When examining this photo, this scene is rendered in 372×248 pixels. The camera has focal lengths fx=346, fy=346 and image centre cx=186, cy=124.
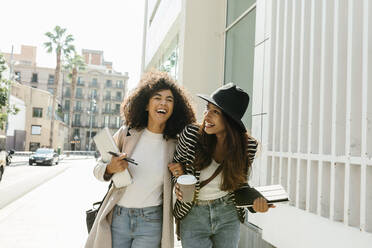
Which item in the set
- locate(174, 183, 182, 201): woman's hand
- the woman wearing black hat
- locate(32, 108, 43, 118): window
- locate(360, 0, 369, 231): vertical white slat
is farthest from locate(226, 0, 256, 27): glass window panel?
locate(32, 108, 43, 118): window

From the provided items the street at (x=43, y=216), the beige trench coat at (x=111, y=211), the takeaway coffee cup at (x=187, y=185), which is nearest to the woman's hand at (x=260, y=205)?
the takeaway coffee cup at (x=187, y=185)

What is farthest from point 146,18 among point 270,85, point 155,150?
point 155,150

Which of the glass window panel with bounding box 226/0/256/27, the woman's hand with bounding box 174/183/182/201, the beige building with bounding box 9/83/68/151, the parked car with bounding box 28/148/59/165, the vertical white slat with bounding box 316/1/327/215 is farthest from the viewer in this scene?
the beige building with bounding box 9/83/68/151

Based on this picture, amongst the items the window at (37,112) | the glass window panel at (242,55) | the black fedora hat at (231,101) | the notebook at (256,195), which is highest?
the window at (37,112)

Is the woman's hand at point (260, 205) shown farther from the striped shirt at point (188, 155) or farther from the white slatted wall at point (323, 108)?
the white slatted wall at point (323, 108)

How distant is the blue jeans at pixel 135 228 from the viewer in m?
2.48

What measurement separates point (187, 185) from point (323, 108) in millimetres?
1645

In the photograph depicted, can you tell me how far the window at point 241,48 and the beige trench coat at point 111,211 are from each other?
10.9 ft

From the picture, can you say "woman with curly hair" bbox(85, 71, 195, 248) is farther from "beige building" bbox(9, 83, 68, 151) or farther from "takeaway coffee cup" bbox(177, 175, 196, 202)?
"beige building" bbox(9, 83, 68, 151)

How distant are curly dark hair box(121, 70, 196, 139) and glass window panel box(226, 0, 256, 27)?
3.90 metres

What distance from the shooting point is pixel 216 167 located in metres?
2.52

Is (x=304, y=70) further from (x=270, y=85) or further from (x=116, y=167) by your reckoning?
(x=116, y=167)

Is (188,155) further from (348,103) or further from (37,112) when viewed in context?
(37,112)

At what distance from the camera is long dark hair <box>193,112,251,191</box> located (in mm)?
2420
